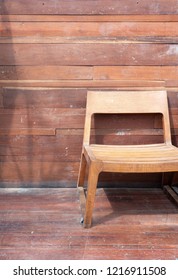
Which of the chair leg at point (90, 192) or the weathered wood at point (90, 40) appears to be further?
the weathered wood at point (90, 40)

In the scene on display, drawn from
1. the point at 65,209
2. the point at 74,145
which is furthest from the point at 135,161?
the point at 74,145

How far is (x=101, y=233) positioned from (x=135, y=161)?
1.05 feet

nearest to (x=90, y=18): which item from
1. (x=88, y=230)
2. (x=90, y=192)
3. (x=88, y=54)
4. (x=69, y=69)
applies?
(x=88, y=54)

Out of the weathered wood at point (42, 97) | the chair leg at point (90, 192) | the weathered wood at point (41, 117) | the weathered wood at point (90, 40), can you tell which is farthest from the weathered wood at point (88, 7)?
the chair leg at point (90, 192)

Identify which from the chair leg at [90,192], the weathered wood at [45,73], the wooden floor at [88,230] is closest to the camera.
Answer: the wooden floor at [88,230]

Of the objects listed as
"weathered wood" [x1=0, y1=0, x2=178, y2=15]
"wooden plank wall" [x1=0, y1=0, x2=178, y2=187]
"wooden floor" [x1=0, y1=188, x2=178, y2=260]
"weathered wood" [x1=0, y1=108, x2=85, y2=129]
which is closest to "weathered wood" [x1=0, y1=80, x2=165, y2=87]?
"wooden plank wall" [x1=0, y1=0, x2=178, y2=187]

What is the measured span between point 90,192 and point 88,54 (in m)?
0.81

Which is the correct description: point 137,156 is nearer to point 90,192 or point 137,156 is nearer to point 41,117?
point 90,192

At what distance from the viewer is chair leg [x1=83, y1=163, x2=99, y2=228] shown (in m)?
1.36

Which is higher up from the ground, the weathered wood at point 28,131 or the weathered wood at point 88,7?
the weathered wood at point 88,7

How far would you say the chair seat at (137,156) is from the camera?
1.37 metres

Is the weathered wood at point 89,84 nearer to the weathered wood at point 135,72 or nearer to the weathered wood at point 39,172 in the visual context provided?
the weathered wood at point 135,72

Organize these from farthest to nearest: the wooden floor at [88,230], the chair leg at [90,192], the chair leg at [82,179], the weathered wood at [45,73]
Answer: the weathered wood at [45,73] < the chair leg at [82,179] < the chair leg at [90,192] < the wooden floor at [88,230]

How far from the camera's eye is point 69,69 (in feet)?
6.08
